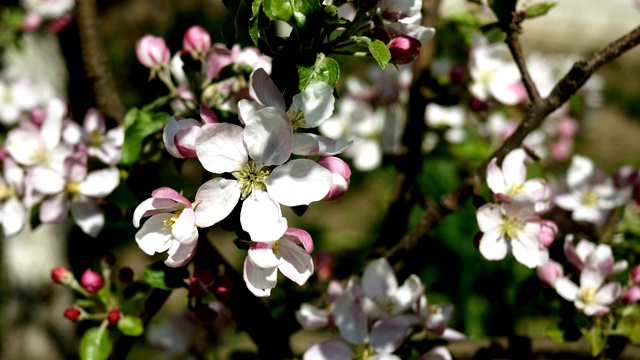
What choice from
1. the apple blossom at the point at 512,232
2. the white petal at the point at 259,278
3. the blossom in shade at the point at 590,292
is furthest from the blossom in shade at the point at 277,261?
the blossom in shade at the point at 590,292

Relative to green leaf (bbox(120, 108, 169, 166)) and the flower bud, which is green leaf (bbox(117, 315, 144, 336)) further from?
green leaf (bbox(120, 108, 169, 166))

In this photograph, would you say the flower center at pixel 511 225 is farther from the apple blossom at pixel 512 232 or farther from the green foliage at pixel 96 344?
the green foliage at pixel 96 344

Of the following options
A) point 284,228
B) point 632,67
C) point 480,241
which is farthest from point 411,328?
point 632,67

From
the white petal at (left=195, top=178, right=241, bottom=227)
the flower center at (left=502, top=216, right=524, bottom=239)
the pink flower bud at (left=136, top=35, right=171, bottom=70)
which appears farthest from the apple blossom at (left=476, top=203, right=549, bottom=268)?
the pink flower bud at (left=136, top=35, right=171, bottom=70)

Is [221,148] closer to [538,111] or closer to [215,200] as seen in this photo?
[215,200]

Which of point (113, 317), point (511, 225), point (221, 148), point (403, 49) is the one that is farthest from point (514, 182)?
point (113, 317)

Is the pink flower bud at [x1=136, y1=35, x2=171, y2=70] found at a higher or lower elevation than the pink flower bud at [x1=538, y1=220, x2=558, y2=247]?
higher
